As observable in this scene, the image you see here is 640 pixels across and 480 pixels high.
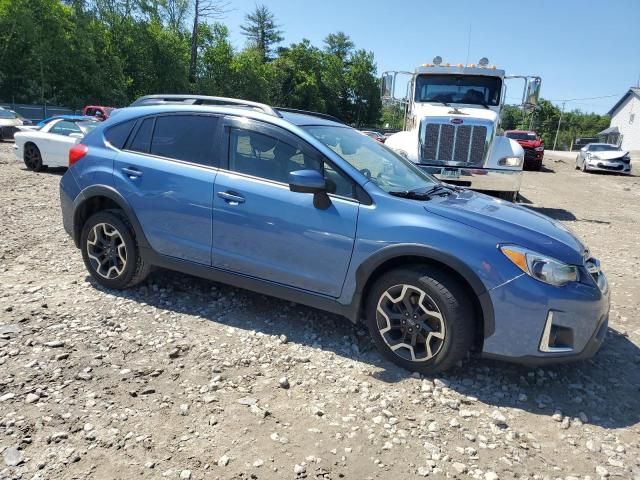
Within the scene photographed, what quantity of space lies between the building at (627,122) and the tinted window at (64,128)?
170 feet

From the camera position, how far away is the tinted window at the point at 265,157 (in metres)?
3.71

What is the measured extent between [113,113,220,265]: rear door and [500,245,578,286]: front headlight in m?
2.27

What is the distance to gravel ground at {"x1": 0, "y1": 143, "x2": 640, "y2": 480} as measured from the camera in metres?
2.52

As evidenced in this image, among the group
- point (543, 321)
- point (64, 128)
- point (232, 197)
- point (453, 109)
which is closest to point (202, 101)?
point (232, 197)

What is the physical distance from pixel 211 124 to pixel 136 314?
172 centimetres

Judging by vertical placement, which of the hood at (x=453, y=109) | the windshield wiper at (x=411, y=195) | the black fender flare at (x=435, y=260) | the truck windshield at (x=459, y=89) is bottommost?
the black fender flare at (x=435, y=260)

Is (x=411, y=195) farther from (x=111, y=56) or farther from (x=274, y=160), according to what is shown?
(x=111, y=56)

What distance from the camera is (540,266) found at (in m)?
3.03

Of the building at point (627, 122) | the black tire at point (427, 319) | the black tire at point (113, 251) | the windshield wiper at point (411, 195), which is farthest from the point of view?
the building at point (627, 122)

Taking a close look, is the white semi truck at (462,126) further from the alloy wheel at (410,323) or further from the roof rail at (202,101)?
the alloy wheel at (410,323)

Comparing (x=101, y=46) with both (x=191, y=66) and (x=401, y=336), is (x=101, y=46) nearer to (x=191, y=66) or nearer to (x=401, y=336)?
(x=191, y=66)

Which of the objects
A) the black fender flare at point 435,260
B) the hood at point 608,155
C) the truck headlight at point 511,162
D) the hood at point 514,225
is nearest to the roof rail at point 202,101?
the black fender flare at point 435,260

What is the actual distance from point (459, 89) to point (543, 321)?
8302 millimetres

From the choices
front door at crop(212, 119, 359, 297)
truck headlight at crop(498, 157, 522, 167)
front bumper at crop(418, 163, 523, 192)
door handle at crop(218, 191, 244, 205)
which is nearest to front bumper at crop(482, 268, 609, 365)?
front door at crop(212, 119, 359, 297)
